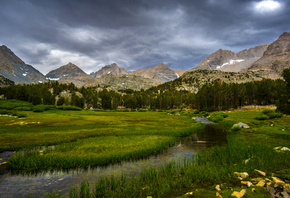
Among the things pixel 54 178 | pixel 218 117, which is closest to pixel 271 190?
pixel 54 178

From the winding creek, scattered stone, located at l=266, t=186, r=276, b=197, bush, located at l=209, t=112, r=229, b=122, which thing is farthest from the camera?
bush, located at l=209, t=112, r=229, b=122

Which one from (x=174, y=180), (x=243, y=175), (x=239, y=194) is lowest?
(x=174, y=180)

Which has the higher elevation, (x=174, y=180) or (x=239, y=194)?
(x=239, y=194)

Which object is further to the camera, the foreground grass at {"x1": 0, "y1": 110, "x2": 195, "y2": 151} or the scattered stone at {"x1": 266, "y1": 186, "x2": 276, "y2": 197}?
the foreground grass at {"x1": 0, "y1": 110, "x2": 195, "y2": 151}

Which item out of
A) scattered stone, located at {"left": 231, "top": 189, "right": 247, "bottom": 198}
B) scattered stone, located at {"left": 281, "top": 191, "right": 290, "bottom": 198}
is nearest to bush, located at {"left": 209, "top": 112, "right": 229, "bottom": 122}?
scattered stone, located at {"left": 281, "top": 191, "right": 290, "bottom": 198}

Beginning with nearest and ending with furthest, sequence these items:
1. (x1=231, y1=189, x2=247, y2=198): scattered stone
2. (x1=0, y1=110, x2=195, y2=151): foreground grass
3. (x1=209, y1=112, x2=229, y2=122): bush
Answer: (x1=231, y1=189, x2=247, y2=198): scattered stone < (x1=0, y1=110, x2=195, y2=151): foreground grass < (x1=209, y1=112, x2=229, y2=122): bush

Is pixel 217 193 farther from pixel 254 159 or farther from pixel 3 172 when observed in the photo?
pixel 3 172

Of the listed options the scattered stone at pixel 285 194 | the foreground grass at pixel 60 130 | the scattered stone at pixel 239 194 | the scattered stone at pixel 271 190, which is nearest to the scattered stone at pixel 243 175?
the scattered stone at pixel 271 190

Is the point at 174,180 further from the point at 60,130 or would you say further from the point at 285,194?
the point at 60,130

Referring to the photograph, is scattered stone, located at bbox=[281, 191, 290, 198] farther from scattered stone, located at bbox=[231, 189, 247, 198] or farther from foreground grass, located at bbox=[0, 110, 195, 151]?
foreground grass, located at bbox=[0, 110, 195, 151]

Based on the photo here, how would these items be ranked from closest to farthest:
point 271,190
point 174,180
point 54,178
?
point 271,190
point 174,180
point 54,178

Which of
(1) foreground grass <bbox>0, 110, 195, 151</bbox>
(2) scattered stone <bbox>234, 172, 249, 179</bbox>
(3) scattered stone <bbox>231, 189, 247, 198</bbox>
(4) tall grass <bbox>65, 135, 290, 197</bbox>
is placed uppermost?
(3) scattered stone <bbox>231, 189, 247, 198</bbox>

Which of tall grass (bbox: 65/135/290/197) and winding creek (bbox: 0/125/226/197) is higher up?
tall grass (bbox: 65/135/290/197)

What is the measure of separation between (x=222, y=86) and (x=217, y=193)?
130560 millimetres
